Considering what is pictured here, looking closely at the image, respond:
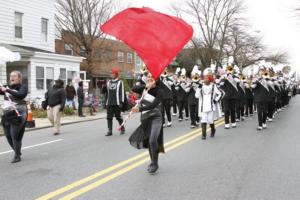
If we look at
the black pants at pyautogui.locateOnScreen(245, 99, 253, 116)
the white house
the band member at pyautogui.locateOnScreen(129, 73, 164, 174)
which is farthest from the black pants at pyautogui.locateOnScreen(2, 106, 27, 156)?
the white house

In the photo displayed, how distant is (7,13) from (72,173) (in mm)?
20403

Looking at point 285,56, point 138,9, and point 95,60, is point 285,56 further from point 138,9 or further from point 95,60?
point 138,9

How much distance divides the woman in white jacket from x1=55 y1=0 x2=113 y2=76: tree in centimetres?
2780

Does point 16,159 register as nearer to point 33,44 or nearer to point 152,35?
point 152,35

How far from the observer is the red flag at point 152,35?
24.6ft

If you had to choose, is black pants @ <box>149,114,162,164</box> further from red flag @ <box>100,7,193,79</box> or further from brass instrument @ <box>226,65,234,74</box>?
brass instrument @ <box>226,65,234,74</box>

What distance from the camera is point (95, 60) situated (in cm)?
4250

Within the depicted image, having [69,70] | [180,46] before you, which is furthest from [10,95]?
[69,70]

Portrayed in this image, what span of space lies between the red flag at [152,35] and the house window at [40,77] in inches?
781

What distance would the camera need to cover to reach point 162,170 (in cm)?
816

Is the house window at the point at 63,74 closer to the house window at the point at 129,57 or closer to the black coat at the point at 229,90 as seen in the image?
the black coat at the point at 229,90

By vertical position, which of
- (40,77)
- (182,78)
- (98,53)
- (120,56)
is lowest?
(182,78)

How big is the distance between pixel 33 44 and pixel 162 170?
22.5 metres

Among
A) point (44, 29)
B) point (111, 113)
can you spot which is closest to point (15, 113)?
point (111, 113)
